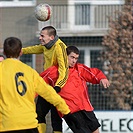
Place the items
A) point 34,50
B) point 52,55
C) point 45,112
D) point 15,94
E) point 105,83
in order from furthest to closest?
point 34,50 → point 45,112 → point 52,55 → point 105,83 → point 15,94

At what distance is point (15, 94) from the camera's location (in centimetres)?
623

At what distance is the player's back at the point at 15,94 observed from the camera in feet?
20.4

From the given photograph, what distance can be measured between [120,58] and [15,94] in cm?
1101

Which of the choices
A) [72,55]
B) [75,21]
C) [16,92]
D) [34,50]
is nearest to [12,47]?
[16,92]

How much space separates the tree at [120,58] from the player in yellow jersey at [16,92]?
10217mm

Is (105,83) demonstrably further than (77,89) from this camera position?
No

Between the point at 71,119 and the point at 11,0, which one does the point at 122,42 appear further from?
the point at 71,119

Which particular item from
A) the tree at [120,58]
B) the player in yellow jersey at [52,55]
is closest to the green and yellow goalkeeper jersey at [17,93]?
the player in yellow jersey at [52,55]

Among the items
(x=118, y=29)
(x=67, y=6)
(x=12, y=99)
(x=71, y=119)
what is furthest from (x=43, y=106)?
(x=67, y=6)

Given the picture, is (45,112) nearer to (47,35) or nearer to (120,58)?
(47,35)

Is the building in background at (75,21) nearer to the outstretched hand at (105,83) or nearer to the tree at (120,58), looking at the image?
the tree at (120,58)

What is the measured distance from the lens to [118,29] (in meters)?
17.5

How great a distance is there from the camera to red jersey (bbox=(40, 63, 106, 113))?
8.28 metres

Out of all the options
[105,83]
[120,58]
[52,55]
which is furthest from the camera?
[120,58]
